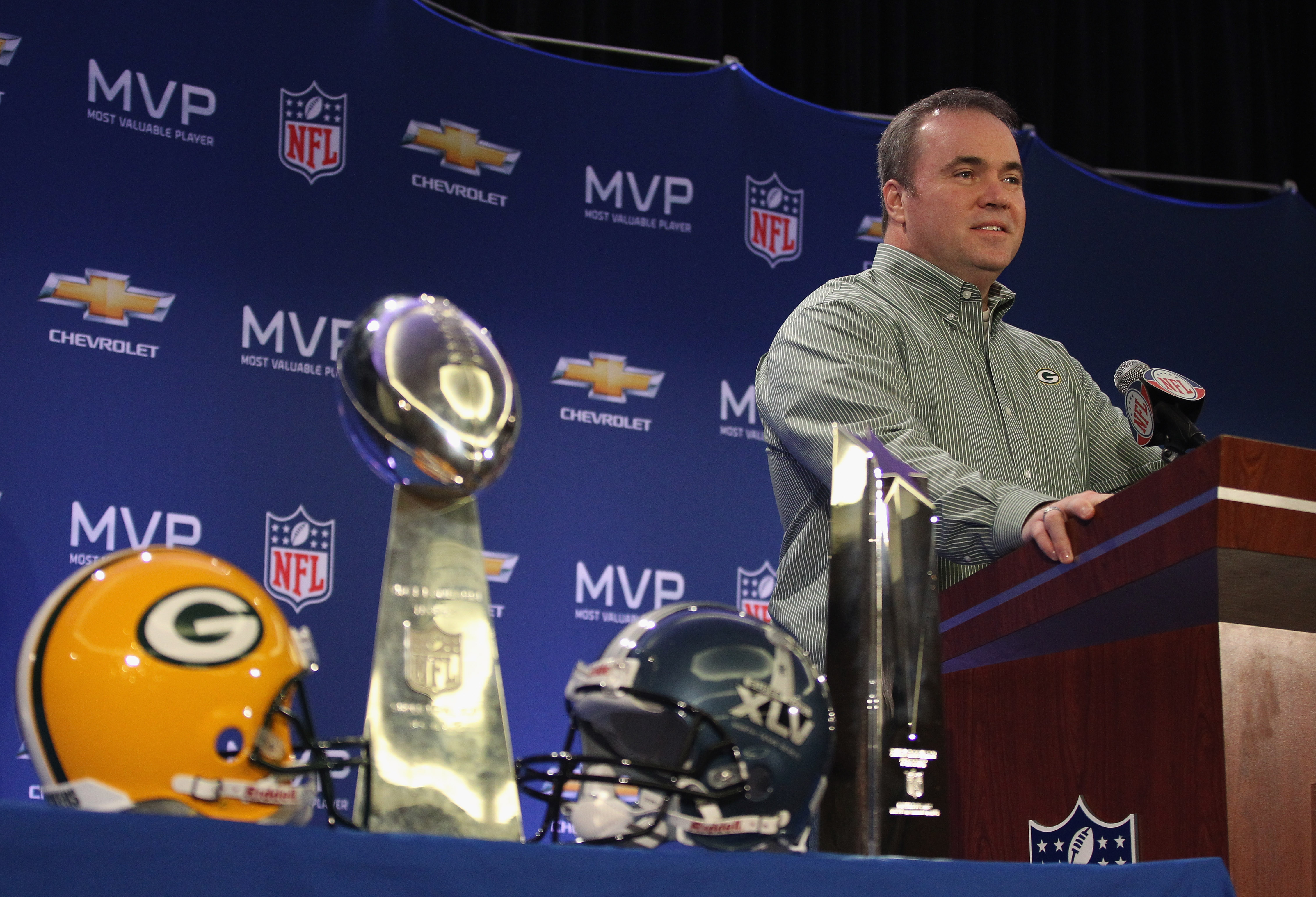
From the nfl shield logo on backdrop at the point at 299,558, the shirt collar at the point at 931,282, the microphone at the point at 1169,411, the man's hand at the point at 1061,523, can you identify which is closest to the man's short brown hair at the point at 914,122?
the shirt collar at the point at 931,282

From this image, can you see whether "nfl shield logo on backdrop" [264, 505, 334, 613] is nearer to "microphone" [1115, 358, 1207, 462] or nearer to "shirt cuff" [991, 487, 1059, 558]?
"shirt cuff" [991, 487, 1059, 558]

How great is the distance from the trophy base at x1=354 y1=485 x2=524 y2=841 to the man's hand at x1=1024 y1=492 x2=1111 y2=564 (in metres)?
0.72

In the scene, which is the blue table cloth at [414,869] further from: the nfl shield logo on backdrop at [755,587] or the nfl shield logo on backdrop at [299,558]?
the nfl shield logo on backdrop at [755,587]

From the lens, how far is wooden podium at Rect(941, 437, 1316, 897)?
108 centimetres

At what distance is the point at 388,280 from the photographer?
3479 mm

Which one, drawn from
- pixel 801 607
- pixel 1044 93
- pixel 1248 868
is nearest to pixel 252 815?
pixel 1248 868

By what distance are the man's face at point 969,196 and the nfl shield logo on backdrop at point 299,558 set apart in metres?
1.79

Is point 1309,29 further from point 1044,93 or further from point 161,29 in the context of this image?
point 161,29

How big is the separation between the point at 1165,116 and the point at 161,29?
3561 millimetres

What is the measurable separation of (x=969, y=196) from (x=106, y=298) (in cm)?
211

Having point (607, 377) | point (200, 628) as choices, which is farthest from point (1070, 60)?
point (200, 628)

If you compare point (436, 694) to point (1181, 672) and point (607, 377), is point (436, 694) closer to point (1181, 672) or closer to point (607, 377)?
point (1181, 672)

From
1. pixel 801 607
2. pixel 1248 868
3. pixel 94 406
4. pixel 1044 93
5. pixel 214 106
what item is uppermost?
pixel 1044 93

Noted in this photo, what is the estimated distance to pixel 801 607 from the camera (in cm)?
170
